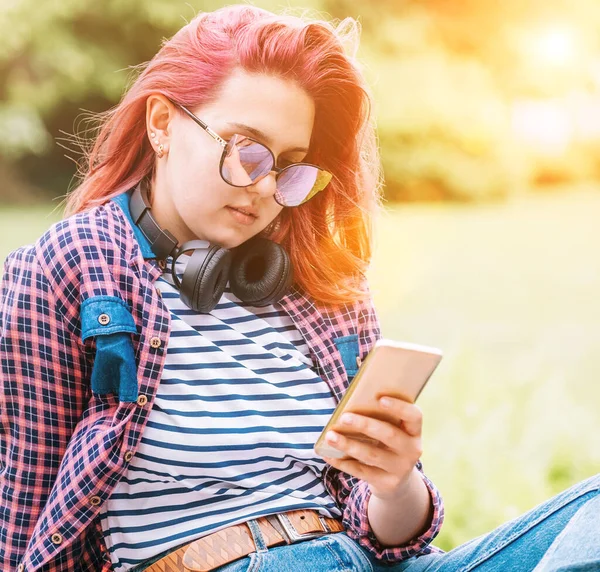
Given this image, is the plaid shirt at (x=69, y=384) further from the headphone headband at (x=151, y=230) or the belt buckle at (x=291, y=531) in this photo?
the belt buckle at (x=291, y=531)

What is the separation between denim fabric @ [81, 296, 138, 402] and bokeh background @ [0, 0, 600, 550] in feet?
7.10

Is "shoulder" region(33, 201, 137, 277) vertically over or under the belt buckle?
over

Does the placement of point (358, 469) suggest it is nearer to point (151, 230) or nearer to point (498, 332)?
point (151, 230)

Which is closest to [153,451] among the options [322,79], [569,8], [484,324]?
[322,79]

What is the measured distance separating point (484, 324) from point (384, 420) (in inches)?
151

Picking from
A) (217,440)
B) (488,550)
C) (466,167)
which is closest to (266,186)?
(217,440)

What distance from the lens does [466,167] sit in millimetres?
6230

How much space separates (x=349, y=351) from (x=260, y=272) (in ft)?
0.79

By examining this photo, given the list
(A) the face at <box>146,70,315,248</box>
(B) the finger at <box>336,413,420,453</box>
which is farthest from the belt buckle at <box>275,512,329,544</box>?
(A) the face at <box>146,70,315,248</box>

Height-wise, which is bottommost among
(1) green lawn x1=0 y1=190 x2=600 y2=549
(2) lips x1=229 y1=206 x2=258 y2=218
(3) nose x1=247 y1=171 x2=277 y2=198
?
(1) green lawn x1=0 y1=190 x2=600 y2=549

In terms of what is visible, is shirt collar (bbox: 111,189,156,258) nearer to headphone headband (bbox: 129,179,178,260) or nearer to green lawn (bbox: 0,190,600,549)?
headphone headband (bbox: 129,179,178,260)

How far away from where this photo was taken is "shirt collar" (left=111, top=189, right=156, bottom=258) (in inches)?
53.5

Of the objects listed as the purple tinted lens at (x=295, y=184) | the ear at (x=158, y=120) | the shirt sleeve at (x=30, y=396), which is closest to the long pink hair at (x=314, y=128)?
the ear at (x=158, y=120)

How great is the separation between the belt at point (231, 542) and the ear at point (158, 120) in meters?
0.69
